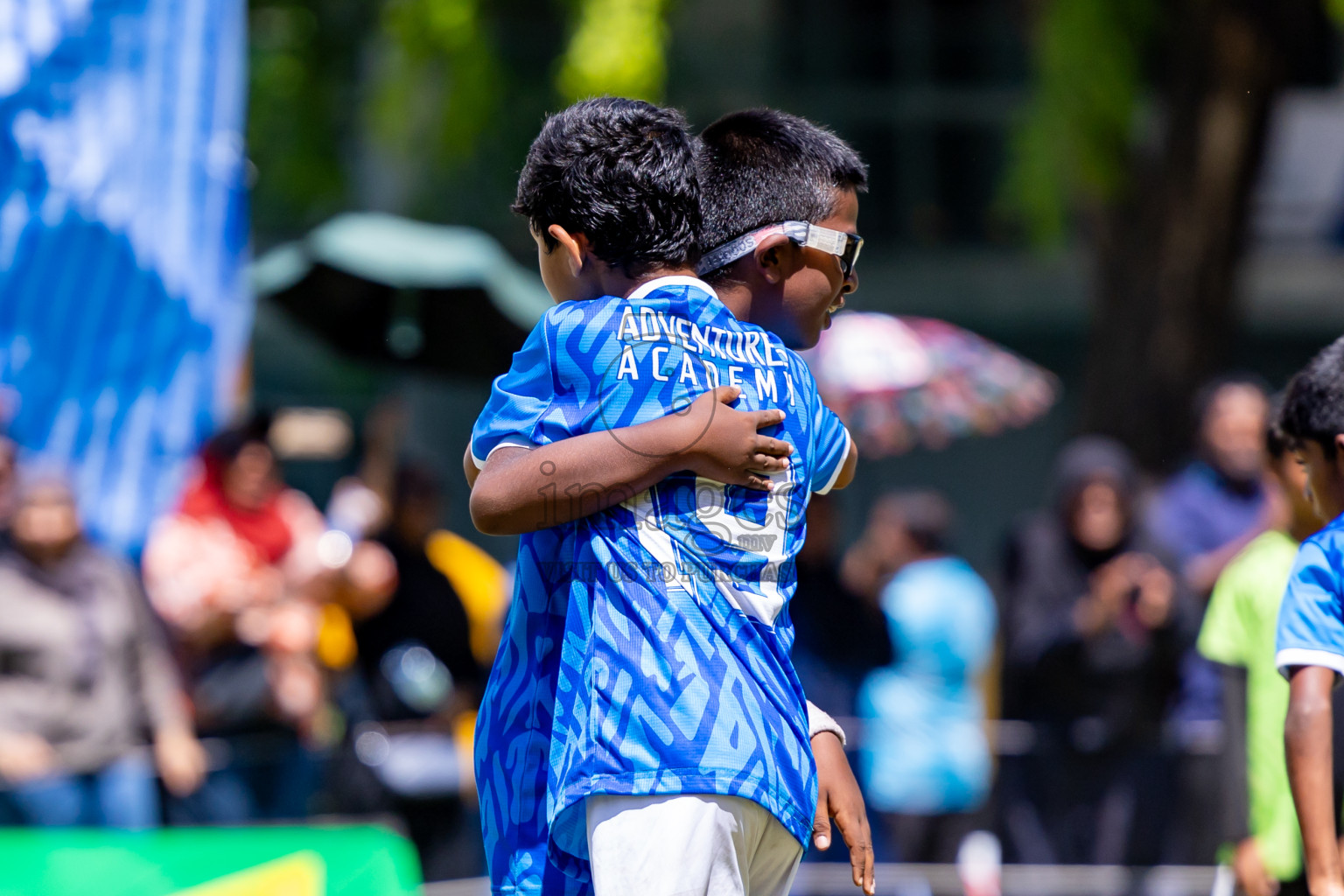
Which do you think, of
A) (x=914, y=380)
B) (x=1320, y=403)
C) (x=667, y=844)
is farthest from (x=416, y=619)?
(x=667, y=844)

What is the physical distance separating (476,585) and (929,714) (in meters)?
1.96

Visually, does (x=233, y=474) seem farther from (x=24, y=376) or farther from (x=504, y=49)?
(x=504, y=49)

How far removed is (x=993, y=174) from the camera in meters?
15.1

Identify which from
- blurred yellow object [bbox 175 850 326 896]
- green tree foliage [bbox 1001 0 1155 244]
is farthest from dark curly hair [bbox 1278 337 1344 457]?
green tree foliage [bbox 1001 0 1155 244]

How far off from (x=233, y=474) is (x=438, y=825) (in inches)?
64.7

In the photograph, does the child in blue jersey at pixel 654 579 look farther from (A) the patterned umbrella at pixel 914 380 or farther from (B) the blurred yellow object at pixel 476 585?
(A) the patterned umbrella at pixel 914 380

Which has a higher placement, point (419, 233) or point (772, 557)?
point (419, 233)

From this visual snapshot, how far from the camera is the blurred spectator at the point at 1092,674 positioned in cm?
593

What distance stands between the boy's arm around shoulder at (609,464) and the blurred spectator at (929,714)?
14.3ft

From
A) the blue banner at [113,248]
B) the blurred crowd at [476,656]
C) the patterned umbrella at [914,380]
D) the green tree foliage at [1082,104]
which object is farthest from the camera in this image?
the patterned umbrella at [914,380]

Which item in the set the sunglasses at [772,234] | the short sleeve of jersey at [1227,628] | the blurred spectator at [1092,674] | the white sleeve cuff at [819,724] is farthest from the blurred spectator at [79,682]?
the sunglasses at [772,234]

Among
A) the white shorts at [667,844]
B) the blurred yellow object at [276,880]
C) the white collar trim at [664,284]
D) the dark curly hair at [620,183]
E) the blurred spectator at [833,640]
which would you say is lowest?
the blurred yellow object at [276,880]

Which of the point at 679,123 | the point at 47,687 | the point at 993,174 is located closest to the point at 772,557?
the point at 679,123

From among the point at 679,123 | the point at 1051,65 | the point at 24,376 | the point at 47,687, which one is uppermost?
the point at 1051,65
